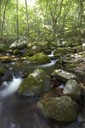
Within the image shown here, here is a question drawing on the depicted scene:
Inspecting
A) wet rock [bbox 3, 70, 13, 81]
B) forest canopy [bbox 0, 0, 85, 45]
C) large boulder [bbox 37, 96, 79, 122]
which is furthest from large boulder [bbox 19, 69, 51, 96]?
forest canopy [bbox 0, 0, 85, 45]

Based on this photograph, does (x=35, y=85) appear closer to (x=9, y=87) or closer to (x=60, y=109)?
(x=9, y=87)

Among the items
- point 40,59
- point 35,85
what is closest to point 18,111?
point 35,85

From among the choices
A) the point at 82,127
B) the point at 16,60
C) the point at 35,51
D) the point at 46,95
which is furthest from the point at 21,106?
the point at 35,51

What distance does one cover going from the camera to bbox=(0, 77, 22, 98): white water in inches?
306

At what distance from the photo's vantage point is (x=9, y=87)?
8320mm

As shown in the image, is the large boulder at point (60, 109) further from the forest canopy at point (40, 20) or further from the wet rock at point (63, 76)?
the forest canopy at point (40, 20)

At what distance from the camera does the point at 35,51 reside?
51.9 ft

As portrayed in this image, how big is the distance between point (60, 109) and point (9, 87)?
3422 mm

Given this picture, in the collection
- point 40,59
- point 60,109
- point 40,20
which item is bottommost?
point 60,109

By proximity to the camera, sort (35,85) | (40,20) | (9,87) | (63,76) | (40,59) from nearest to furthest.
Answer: (35,85)
(63,76)
(9,87)
(40,59)
(40,20)

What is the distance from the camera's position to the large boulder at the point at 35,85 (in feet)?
23.7

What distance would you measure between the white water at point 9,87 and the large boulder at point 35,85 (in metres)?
0.66

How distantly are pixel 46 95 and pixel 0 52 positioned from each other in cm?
1094

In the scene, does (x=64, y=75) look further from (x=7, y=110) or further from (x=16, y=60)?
(x=16, y=60)
